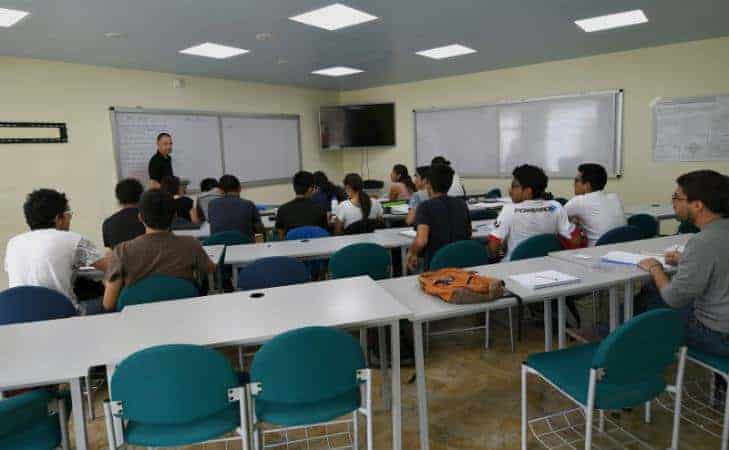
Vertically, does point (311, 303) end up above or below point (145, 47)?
below

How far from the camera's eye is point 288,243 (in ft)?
13.2

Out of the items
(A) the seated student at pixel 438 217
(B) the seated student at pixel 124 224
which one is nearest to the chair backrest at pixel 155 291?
(B) the seated student at pixel 124 224

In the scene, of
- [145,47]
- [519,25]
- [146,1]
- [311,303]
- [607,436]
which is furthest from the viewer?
[145,47]

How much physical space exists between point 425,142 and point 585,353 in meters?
7.00

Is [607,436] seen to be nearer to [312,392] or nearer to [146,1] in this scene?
[312,392]

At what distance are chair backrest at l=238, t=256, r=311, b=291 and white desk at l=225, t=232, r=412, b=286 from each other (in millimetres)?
566

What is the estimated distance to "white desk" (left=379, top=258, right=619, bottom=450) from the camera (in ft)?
7.02

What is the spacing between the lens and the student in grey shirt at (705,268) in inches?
81.8

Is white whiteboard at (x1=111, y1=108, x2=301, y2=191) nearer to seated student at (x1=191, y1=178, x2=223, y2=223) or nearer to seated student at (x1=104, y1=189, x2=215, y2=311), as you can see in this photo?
seated student at (x1=191, y1=178, x2=223, y2=223)

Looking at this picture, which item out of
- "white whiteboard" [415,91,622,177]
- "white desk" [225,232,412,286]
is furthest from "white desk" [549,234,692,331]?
"white whiteboard" [415,91,622,177]

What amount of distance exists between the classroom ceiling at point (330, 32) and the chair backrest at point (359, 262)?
7.34 ft

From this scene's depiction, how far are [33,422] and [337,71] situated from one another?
22.1ft

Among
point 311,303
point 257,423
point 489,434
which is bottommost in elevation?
point 489,434

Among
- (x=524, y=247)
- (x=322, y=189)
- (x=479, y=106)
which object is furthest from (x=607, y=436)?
(x=479, y=106)
